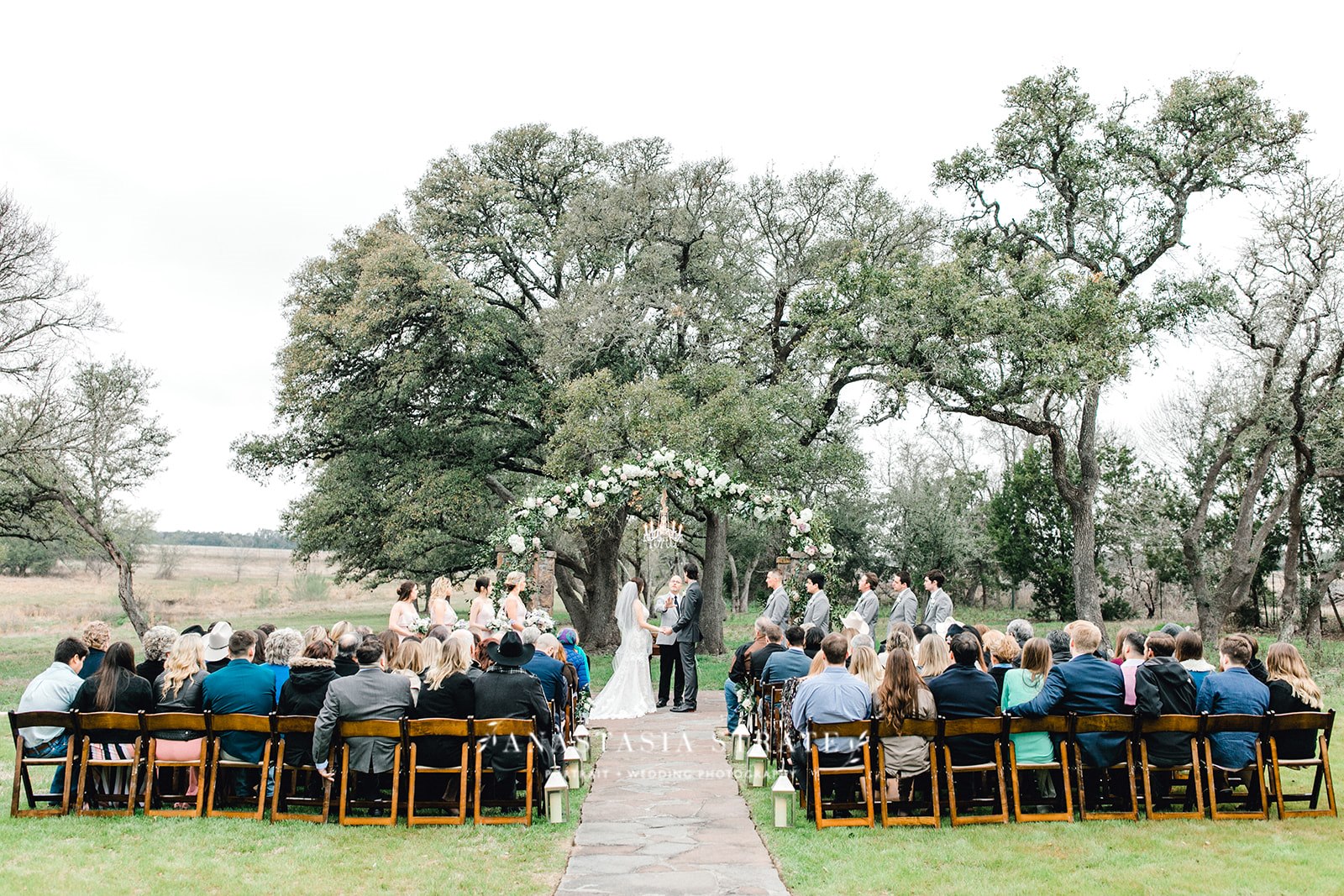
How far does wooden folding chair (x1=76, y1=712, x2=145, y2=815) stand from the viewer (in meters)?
6.85

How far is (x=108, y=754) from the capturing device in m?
7.15

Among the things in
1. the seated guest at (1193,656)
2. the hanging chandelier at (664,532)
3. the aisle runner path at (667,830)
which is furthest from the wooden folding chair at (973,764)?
the hanging chandelier at (664,532)

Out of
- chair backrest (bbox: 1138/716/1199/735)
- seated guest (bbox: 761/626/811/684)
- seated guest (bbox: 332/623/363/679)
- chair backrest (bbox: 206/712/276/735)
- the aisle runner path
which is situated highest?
seated guest (bbox: 332/623/363/679)

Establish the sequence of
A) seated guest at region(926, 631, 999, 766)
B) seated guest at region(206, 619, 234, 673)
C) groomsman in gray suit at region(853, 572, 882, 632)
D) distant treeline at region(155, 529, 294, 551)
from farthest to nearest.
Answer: distant treeline at region(155, 529, 294, 551), groomsman in gray suit at region(853, 572, 882, 632), seated guest at region(206, 619, 234, 673), seated guest at region(926, 631, 999, 766)

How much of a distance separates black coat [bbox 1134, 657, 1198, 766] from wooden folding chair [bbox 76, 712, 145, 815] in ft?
22.8

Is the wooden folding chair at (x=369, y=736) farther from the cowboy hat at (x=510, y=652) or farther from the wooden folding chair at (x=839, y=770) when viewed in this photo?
the wooden folding chair at (x=839, y=770)

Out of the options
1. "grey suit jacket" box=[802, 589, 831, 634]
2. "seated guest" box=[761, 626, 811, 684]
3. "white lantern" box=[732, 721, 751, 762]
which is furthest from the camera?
"grey suit jacket" box=[802, 589, 831, 634]

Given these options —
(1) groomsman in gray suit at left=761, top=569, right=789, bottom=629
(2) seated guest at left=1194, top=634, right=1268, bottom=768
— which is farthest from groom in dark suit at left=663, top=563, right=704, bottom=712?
(2) seated guest at left=1194, top=634, right=1268, bottom=768

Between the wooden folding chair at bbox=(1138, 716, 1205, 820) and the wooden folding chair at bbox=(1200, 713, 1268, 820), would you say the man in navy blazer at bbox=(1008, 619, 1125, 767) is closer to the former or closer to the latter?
the wooden folding chair at bbox=(1138, 716, 1205, 820)

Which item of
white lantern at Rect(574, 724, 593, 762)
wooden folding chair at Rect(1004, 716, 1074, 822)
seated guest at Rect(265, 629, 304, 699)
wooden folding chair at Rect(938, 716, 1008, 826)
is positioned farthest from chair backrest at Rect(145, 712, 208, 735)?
wooden folding chair at Rect(1004, 716, 1074, 822)

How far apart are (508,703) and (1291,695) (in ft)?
18.4

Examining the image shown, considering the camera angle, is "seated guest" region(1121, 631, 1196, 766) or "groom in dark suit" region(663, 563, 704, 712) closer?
"seated guest" region(1121, 631, 1196, 766)

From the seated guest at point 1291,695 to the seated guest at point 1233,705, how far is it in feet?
0.38

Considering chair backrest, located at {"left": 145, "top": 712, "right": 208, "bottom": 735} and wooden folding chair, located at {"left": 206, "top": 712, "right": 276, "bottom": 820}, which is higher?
chair backrest, located at {"left": 145, "top": 712, "right": 208, "bottom": 735}
